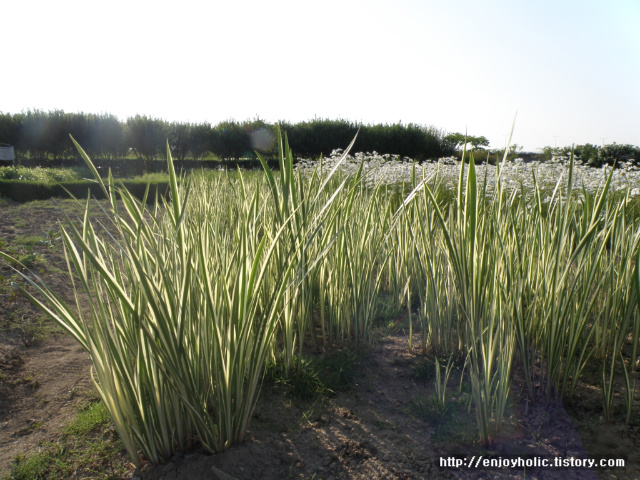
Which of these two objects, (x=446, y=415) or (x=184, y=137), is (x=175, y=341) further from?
(x=184, y=137)

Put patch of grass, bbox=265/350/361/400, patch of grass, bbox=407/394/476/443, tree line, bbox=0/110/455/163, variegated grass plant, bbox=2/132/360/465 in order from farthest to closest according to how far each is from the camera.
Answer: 1. tree line, bbox=0/110/455/163
2. patch of grass, bbox=265/350/361/400
3. patch of grass, bbox=407/394/476/443
4. variegated grass plant, bbox=2/132/360/465

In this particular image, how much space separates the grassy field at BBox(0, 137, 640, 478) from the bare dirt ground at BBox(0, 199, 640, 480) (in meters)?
0.05

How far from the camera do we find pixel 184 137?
17.6 meters

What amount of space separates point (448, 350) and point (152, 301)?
5.12 ft

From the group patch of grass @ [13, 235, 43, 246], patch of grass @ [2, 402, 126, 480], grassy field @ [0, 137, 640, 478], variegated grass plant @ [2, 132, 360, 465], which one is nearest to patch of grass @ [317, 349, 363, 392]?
grassy field @ [0, 137, 640, 478]

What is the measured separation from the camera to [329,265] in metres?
2.23

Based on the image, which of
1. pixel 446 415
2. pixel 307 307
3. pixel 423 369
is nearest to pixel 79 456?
pixel 307 307

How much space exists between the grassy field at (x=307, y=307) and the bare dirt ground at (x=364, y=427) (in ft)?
0.16

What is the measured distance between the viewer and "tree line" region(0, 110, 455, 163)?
52.3 ft

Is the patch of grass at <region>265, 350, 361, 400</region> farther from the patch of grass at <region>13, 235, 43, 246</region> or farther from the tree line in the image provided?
the tree line

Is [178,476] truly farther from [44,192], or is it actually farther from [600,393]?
[44,192]

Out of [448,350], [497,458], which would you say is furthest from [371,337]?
[497,458]

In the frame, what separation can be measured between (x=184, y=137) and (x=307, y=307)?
17.1 m

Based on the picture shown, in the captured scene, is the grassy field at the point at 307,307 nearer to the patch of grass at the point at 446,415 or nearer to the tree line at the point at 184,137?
the patch of grass at the point at 446,415
